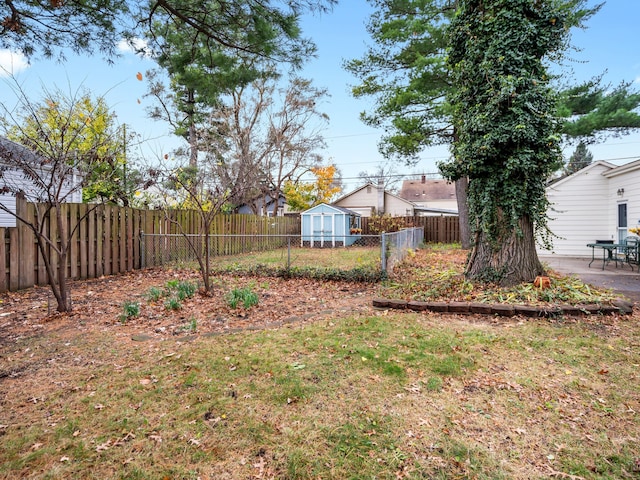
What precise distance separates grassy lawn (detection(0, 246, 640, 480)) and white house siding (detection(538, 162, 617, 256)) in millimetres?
8965

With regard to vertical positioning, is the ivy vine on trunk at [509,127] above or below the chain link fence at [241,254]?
above

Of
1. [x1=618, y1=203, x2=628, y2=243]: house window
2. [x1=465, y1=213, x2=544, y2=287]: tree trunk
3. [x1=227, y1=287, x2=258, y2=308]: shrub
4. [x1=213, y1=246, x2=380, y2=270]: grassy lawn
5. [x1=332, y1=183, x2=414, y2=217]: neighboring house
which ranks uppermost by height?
[x1=332, y1=183, x2=414, y2=217]: neighboring house

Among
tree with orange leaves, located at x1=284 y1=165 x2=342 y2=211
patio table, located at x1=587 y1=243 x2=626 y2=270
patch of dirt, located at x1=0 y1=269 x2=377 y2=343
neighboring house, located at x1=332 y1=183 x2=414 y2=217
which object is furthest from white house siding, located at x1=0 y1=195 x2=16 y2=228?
neighboring house, located at x1=332 y1=183 x2=414 y2=217

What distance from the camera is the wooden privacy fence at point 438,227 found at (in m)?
19.3

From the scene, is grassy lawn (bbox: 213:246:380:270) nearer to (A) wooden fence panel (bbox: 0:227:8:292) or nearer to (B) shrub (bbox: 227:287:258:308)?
(B) shrub (bbox: 227:287:258:308)

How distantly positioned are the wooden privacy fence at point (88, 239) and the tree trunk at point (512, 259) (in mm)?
Result: 5587

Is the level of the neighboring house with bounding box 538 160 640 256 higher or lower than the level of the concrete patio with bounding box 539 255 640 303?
Answer: higher

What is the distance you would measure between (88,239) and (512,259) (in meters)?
8.68

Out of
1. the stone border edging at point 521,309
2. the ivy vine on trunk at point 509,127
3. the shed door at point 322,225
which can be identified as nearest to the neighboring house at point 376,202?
the shed door at point 322,225

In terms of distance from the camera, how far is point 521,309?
447 cm

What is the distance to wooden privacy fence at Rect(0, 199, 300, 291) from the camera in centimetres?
600

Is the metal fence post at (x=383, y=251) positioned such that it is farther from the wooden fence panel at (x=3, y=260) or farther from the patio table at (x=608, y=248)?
the wooden fence panel at (x=3, y=260)

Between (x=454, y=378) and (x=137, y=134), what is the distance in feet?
32.8

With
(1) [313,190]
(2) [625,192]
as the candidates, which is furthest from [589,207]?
(1) [313,190]
